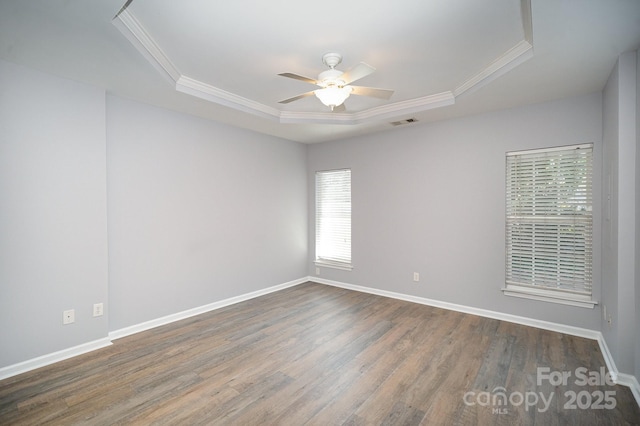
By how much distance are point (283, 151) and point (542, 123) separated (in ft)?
12.1

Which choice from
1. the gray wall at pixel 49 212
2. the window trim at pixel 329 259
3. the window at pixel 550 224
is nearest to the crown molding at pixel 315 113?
the gray wall at pixel 49 212

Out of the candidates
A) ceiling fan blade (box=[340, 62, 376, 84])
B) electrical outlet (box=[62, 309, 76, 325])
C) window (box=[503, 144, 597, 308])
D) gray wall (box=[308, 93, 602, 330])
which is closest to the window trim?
gray wall (box=[308, 93, 602, 330])

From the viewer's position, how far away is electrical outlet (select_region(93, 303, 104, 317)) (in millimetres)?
3021

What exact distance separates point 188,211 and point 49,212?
1408 mm

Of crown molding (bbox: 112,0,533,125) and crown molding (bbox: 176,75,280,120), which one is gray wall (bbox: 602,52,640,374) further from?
crown molding (bbox: 176,75,280,120)

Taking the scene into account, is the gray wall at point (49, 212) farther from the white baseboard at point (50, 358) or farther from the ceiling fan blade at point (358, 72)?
the ceiling fan blade at point (358, 72)

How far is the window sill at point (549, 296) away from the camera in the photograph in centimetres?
322

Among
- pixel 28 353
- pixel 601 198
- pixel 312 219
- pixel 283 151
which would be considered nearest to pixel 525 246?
pixel 601 198

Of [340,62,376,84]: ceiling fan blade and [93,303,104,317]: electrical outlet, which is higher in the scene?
[340,62,376,84]: ceiling fan blade

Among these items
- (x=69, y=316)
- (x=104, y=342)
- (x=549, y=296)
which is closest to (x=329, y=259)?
(x=549, y=296)

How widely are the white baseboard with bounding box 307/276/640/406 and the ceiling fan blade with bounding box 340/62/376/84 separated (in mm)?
3059

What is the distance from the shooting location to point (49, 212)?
2730 mm

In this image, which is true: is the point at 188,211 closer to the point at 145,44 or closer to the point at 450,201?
the point at 145,44

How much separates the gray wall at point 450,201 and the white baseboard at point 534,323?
6 centimetres
